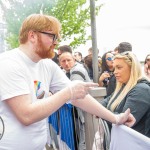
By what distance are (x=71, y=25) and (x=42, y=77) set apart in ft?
47.6

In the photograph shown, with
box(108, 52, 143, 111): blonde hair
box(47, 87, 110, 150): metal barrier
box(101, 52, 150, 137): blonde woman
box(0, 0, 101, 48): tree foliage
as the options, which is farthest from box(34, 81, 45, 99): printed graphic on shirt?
box(0, 0, 101, 48): tree foliage

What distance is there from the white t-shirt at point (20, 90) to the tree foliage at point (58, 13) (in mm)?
9600

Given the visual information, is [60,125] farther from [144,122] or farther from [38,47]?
[38,47]

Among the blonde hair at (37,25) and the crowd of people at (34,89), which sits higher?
the blonde hair at (37,25)

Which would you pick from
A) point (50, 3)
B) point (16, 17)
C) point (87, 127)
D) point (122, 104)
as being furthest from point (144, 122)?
point (16, 17)

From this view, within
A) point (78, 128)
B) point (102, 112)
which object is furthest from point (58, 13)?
point (102, 112)

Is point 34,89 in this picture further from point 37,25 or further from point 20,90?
point 37,25

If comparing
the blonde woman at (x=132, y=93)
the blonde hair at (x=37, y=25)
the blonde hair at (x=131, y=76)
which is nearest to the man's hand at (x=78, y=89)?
the blonde hair at (x=37, y=25)

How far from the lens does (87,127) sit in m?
3.74

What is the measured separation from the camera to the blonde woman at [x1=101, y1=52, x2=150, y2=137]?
3.00m

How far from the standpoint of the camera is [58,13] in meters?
14.4

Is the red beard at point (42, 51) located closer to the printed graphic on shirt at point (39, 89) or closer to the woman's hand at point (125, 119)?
the printed graphic on shirt at point (39, 89)

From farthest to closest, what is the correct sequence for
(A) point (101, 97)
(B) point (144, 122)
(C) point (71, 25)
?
1. (C) point (71, 25)
2. (A) point (101, 97)
3. (B) point (144, 122)

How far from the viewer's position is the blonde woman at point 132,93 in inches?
118
